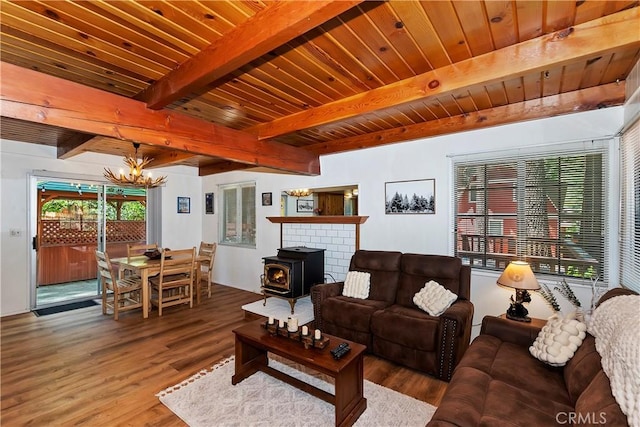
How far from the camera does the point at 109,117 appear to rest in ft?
7.45

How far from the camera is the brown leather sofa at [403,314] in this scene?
8.31 feet

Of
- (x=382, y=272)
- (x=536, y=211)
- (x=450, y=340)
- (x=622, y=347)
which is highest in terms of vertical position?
(x=536, y=211)

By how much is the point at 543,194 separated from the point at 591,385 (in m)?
2.04

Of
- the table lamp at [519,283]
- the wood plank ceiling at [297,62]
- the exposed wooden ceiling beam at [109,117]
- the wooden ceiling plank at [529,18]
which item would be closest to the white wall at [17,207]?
the wood plank ceiling at [297,62]

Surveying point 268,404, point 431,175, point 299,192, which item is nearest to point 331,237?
point 299,192

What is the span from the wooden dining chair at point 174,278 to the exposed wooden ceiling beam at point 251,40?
275cm

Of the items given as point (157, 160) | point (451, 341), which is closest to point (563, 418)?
point (451, 341)

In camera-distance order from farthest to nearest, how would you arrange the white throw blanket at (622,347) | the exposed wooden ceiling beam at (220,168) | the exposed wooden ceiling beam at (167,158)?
1. the exposed wooden ceiling beam at (220,168)
2. the exposed wooden ceiling beam at (167,158)
3. the white throw blanket at (622,347)

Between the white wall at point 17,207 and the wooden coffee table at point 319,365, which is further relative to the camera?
the white wall at point 17,207

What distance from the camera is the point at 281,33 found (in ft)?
4.63

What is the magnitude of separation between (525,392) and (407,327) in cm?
111

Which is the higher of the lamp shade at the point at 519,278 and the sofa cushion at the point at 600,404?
the lamp shade at the point at 519,278

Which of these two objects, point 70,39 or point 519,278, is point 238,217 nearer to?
point 70,39

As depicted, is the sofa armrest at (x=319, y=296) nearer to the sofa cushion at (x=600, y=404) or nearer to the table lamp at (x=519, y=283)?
the table lamp at (x=519, y=283)
